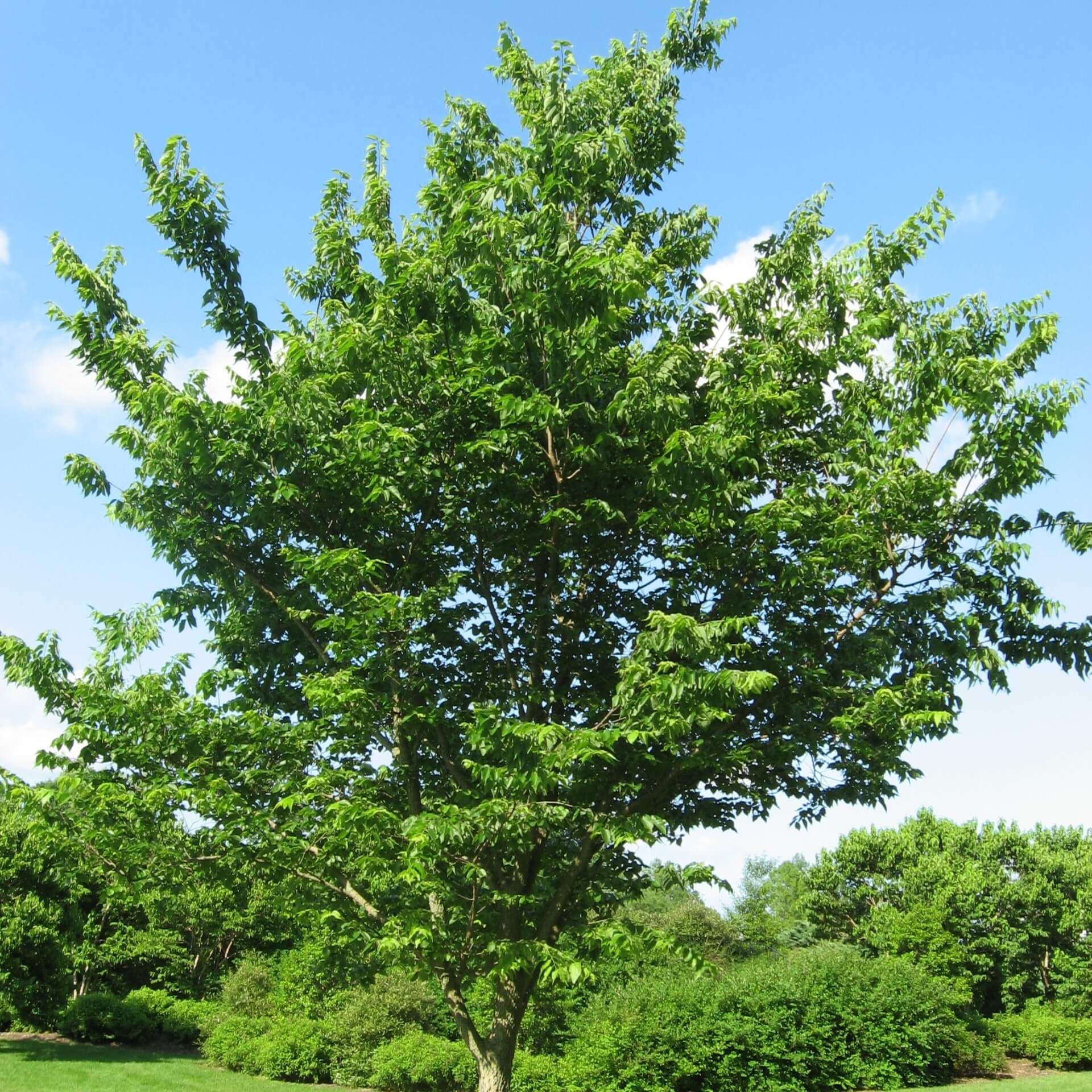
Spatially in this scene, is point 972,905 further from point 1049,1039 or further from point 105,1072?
point 105,1072

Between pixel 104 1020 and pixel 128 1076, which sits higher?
pixel 104 1020

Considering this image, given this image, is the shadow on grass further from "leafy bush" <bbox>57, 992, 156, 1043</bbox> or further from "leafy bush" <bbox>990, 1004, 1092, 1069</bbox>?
"leafy bush" <bbox>990, 1004, 1092, 1069</bbox>

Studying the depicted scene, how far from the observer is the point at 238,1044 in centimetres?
3062

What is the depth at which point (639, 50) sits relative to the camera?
10.6m

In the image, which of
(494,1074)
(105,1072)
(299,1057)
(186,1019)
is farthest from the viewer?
(186,1019)

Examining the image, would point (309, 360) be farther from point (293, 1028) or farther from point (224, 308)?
point (293, 1028)

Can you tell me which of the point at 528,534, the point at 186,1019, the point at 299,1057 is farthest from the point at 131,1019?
the point at 528,534

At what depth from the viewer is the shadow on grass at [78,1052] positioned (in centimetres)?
3058

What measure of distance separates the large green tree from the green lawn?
2078cm

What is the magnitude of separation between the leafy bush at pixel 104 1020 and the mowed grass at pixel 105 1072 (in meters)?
1.44

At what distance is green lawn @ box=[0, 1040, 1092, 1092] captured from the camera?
958 inches

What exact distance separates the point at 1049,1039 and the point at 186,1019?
106 ft

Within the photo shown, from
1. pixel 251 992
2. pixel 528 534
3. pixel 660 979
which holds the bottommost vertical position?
pixel 251 992

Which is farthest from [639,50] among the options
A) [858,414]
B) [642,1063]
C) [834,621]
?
[642,1063]
